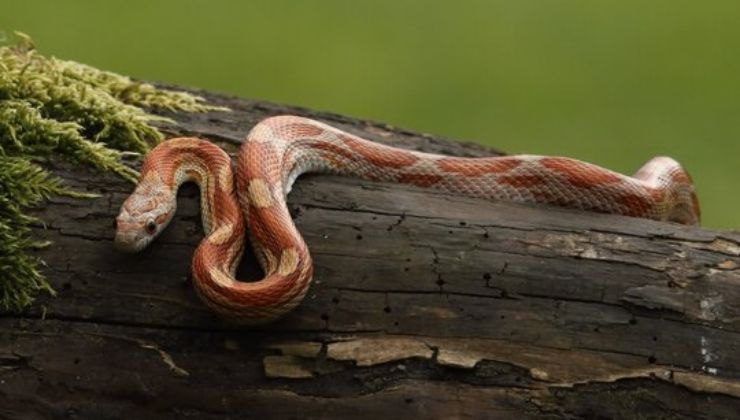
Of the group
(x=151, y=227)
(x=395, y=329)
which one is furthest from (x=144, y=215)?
(x=395, y=329)

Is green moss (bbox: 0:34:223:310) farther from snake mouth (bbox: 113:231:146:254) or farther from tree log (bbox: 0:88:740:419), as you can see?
snake mouth (bbox: 113:231:146:254)

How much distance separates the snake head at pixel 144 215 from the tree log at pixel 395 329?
10cm

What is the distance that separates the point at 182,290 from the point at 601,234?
2.16 m

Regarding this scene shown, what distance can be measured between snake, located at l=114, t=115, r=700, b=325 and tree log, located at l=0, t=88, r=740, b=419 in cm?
14

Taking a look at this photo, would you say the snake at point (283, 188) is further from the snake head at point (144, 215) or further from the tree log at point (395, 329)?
the tree log at point (395, 329)

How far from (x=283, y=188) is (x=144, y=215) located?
2.73 feet

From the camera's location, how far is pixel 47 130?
5902mm

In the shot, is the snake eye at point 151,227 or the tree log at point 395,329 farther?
the snake eye at point 151,227

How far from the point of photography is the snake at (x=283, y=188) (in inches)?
207

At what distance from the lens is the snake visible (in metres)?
5.25

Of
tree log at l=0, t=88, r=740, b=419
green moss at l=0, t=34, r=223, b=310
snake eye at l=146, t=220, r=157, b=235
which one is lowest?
tree log at l=0, t=88, r=740, b=419

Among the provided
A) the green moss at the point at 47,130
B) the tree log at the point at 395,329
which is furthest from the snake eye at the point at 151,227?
the green moss at the point at 47,130

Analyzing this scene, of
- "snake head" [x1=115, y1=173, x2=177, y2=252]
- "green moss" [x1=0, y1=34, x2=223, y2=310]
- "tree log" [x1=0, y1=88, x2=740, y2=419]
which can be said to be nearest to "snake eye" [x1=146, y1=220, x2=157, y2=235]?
"snake head" [x1=115, y1=173, x2=177, y2=252]

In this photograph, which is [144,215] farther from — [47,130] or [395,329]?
[395,329]
